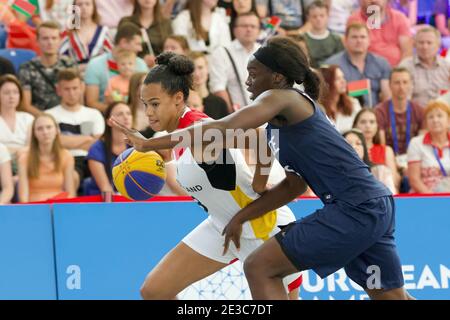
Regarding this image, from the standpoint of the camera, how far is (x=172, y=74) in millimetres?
6164

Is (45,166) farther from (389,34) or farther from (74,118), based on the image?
(389,34)

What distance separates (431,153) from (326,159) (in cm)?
500

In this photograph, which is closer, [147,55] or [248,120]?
[248,120]

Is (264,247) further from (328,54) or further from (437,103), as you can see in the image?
(328,54)

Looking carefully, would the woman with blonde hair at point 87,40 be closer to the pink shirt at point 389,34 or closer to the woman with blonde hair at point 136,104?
the woman with blonde hair at point 136,104

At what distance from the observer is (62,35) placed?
10.5 m

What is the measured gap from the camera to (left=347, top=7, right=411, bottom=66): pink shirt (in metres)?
11.4

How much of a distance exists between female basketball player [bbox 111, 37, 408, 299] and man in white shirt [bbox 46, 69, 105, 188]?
4591mm

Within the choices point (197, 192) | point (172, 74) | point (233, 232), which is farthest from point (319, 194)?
A: point (172, 74)

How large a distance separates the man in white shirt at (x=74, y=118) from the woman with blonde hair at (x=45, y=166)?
0.38 m

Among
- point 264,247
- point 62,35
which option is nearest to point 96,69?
point 62,35

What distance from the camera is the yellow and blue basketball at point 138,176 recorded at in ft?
21.3

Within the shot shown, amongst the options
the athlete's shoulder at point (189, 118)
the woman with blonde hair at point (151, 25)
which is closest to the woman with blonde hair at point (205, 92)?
the woman with blonde hair at point (151, 25)
